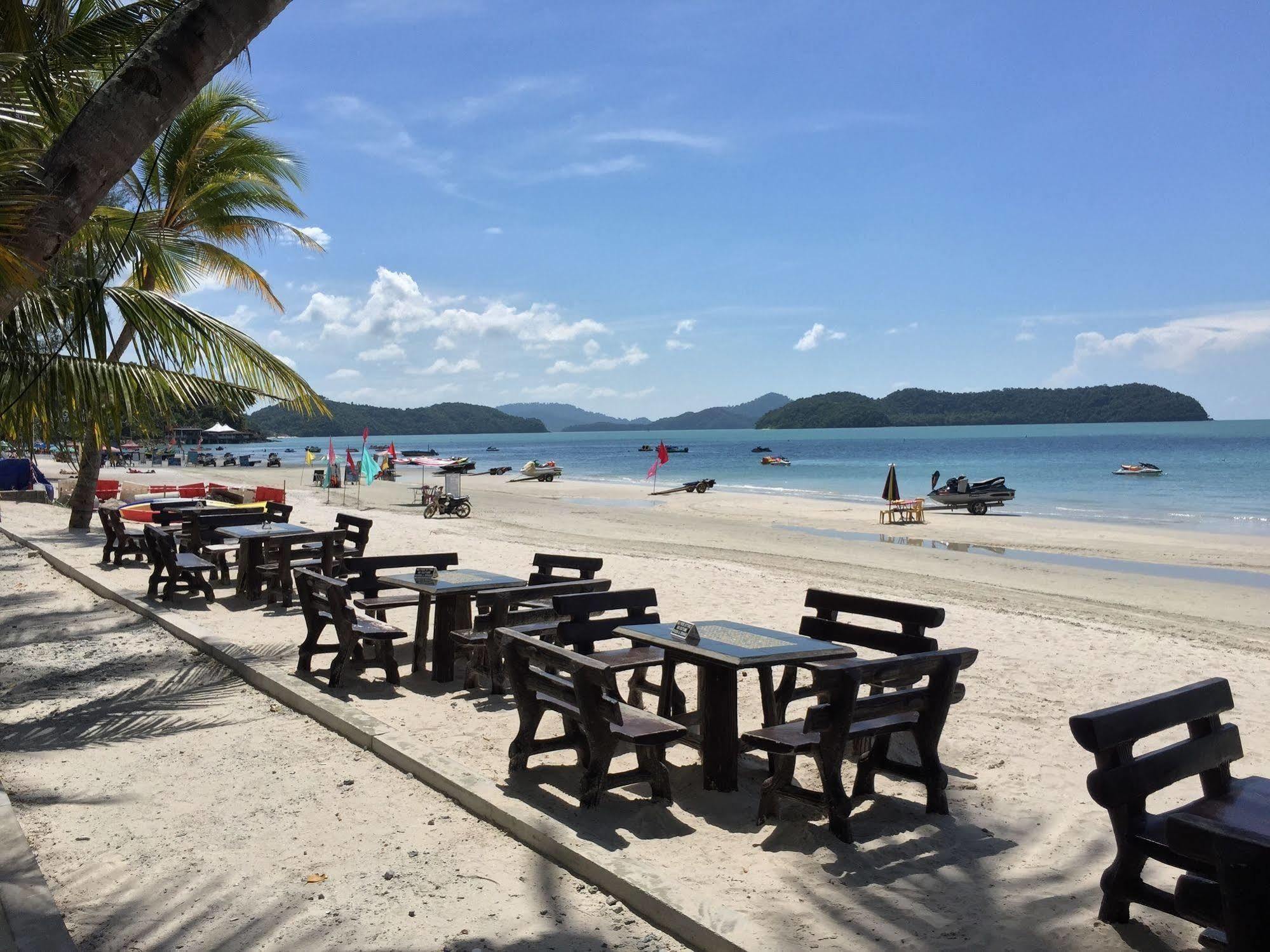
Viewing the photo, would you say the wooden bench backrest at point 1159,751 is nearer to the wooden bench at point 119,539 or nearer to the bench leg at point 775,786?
the bench leg at point 775,786

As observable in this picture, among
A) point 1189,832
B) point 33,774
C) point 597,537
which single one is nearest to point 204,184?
point 597,537

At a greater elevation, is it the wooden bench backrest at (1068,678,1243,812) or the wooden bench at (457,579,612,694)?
the wooden bench backrest at (1068,678,1243,812)

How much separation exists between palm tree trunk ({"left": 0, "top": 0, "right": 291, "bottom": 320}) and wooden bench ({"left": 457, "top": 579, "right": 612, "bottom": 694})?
315 centimetres

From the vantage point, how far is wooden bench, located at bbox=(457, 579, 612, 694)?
5945 mm

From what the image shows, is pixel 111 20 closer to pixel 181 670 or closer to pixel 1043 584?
pixel 181 670

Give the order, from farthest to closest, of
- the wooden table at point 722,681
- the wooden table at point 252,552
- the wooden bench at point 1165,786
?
1. the wooden table at point 252,552
2. the wooden table at point 722,681
3. the wooden bench at point 1165,786

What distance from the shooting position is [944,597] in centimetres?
1104

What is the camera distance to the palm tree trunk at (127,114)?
355cm

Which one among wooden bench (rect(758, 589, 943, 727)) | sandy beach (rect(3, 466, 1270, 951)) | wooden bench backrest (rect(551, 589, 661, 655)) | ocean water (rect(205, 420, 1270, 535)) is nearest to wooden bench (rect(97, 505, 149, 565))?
sandy beach (rect(3, 466, 1270, 951))

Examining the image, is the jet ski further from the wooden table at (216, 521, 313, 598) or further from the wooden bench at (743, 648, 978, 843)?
the wooden bench at (743, 648, 978, 843)

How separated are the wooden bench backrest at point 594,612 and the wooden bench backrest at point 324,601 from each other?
1.62 m

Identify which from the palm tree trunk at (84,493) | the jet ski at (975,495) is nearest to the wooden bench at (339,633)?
the palm tree trunk at (84,493)

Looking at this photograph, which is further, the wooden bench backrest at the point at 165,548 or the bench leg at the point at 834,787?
the wooden bench backrest at the point at 165,548

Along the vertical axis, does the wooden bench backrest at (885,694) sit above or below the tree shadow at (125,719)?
above
